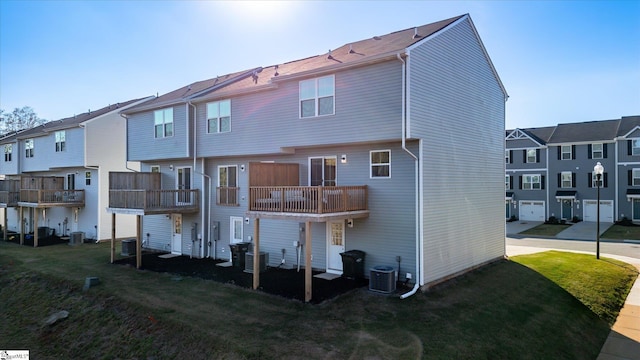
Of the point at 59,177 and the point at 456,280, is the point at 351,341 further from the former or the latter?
the point at 59,177

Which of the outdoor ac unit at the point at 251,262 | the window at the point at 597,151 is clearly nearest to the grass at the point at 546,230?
the window at the point at 597,151

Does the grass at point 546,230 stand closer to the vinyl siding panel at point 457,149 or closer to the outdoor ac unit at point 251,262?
the vinyl siding panel at point 457,149

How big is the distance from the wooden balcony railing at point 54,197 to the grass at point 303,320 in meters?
10.2

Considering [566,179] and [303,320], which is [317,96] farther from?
[566,179]

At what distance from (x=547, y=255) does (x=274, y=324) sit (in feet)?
50.5

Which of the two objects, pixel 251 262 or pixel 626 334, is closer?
pixel 626 334

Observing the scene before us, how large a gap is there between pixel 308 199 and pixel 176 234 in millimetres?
10861

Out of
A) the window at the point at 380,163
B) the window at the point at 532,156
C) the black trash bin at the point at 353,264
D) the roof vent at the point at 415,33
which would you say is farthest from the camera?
the window at the point at 532,156

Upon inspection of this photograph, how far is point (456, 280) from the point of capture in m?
13.6

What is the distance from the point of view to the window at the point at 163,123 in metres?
19.1

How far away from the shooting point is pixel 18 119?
52281mm

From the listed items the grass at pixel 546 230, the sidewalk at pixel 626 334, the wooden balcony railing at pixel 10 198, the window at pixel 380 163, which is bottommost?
the sidewalk at pixel 626 334

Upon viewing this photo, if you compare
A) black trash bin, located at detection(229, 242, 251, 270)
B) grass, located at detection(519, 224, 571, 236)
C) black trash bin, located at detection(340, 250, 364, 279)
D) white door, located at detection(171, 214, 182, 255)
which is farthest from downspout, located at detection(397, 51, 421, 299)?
grass, located at detection(519, 224, 571, 236)

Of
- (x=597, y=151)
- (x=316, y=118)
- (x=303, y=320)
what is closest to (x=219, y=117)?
(x=316, y=118)
